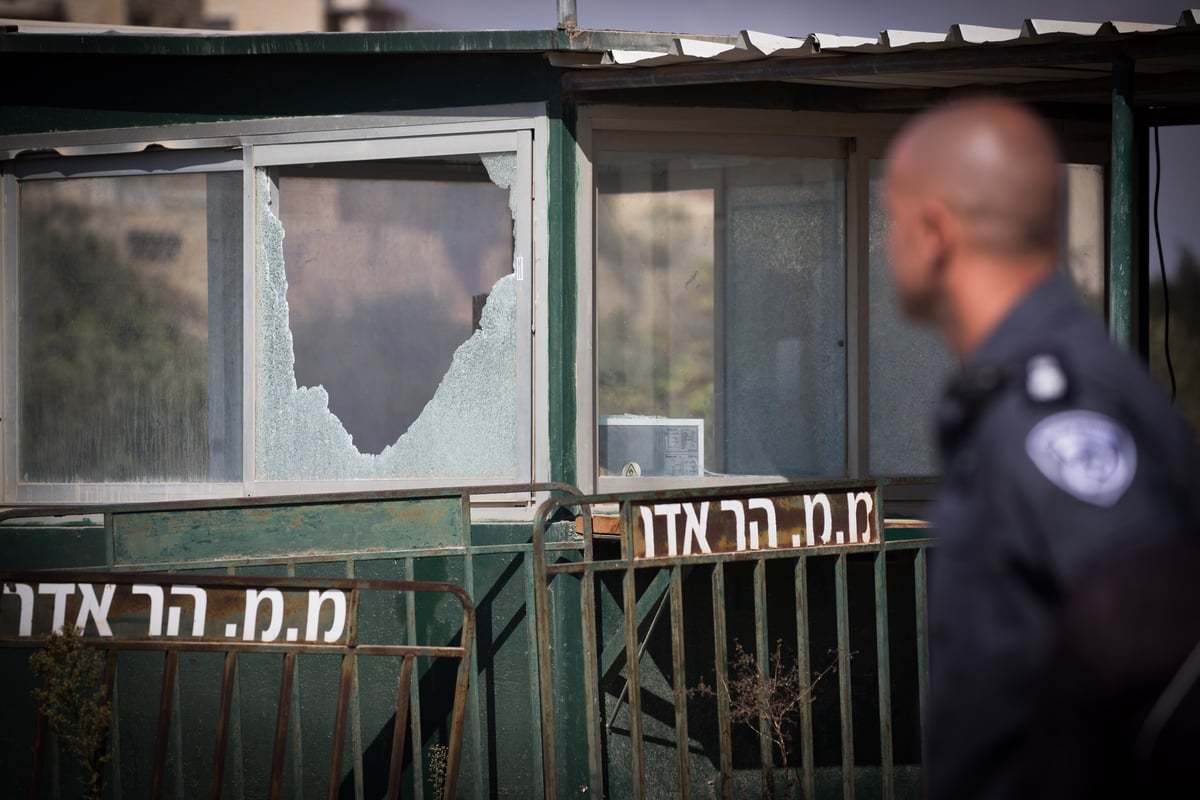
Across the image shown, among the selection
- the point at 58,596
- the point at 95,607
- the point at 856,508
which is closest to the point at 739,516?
the point at 856,508

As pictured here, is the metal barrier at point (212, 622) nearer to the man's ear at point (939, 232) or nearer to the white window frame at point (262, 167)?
the white window frame at point (262, 167)

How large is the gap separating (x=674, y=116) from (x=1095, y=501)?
433 centimetres

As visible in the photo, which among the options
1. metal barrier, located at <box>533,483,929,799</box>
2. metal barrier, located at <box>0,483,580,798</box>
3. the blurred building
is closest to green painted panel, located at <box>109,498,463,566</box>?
metal barrier, located at <box>0,483,580,798</box>

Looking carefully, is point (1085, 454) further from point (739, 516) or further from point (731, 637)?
point (731, 637)

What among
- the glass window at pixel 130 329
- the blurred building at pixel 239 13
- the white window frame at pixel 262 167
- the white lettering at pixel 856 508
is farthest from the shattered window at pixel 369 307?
the blurred building at pixel 239 13

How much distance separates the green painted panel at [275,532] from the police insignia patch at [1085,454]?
3359 millimetres

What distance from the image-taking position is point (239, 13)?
79.7 ft

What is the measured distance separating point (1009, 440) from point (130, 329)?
5.06 m

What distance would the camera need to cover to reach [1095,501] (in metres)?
1.33

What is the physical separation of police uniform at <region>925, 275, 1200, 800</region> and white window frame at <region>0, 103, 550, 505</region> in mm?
3838

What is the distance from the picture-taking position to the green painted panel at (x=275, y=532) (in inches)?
172

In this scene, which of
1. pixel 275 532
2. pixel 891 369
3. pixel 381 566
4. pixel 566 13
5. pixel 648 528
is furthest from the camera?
pixel 891 369

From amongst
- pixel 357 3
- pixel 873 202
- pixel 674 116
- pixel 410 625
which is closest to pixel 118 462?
pixel 410 625

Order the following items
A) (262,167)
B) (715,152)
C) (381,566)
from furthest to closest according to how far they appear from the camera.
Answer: (715,152)
(262,167)
(381,566)
